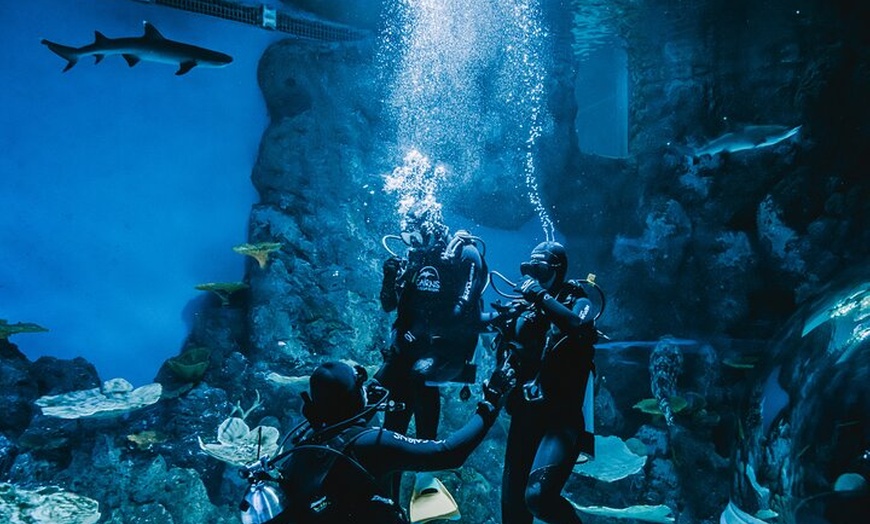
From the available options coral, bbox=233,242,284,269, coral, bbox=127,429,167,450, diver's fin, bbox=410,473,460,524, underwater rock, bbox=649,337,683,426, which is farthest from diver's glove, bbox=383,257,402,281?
underwater rock, bbox=649,337,683,426

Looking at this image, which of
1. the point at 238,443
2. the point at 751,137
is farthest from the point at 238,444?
the point at 751,137

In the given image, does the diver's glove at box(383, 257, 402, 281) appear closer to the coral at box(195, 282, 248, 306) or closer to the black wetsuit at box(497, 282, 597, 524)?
the black wetsuit at box(497, 282, 597, 524)

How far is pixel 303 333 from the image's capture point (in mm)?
9062

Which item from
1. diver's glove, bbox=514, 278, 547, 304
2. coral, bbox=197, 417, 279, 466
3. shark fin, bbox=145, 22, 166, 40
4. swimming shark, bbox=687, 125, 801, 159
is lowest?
coral, bbox=197, 417, 279, 466

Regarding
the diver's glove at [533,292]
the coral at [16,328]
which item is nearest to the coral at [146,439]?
the coral at [16,328]

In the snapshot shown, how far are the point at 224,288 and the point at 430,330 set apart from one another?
566cm

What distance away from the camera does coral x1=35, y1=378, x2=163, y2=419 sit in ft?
22.5

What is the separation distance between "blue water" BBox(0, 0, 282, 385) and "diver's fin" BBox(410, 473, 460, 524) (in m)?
6.13

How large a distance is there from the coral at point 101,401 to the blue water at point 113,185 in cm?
119

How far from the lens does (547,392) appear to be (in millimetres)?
3740

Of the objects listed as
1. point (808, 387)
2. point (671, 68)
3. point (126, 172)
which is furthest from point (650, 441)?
point (126, 172)

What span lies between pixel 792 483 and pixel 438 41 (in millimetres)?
11924

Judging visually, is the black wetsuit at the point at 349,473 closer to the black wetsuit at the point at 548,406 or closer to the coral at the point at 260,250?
the black wetsuit at the point at 548,406

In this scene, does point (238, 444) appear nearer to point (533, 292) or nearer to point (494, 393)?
point (494, 393)
